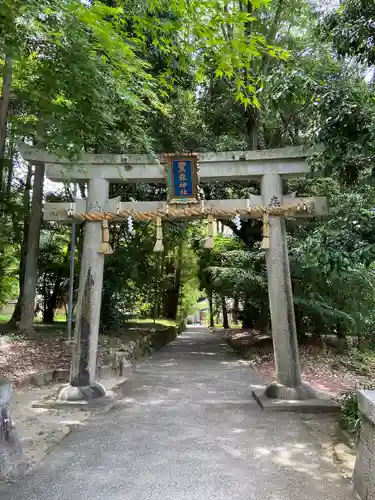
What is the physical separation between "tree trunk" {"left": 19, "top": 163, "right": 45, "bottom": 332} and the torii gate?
5.53 m

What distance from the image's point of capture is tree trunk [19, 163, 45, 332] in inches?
452

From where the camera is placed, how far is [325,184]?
Result: 989 cm

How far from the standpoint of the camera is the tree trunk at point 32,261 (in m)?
11.5

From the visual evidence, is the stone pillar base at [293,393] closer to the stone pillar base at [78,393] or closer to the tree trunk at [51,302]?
the stone pillar base at [78,393]

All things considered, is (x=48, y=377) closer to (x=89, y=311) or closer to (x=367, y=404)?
(x=89, y=311)

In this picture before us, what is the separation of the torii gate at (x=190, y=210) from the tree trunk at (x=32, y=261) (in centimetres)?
553

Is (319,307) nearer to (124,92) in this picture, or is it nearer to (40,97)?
(124,92)

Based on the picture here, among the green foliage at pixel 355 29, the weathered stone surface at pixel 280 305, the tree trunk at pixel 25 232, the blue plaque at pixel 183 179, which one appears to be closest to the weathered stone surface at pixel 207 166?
the blue plaque at pixel 183 179

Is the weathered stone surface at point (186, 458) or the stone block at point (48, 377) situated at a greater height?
the stone block at point (48, 377)

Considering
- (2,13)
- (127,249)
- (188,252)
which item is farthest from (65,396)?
(188,252)

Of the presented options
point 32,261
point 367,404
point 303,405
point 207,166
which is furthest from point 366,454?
point 32,261

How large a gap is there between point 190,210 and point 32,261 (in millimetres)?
7176

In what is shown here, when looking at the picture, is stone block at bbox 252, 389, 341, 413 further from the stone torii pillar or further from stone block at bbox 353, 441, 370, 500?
the stone torii pillar

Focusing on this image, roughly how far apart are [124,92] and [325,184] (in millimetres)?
7035
